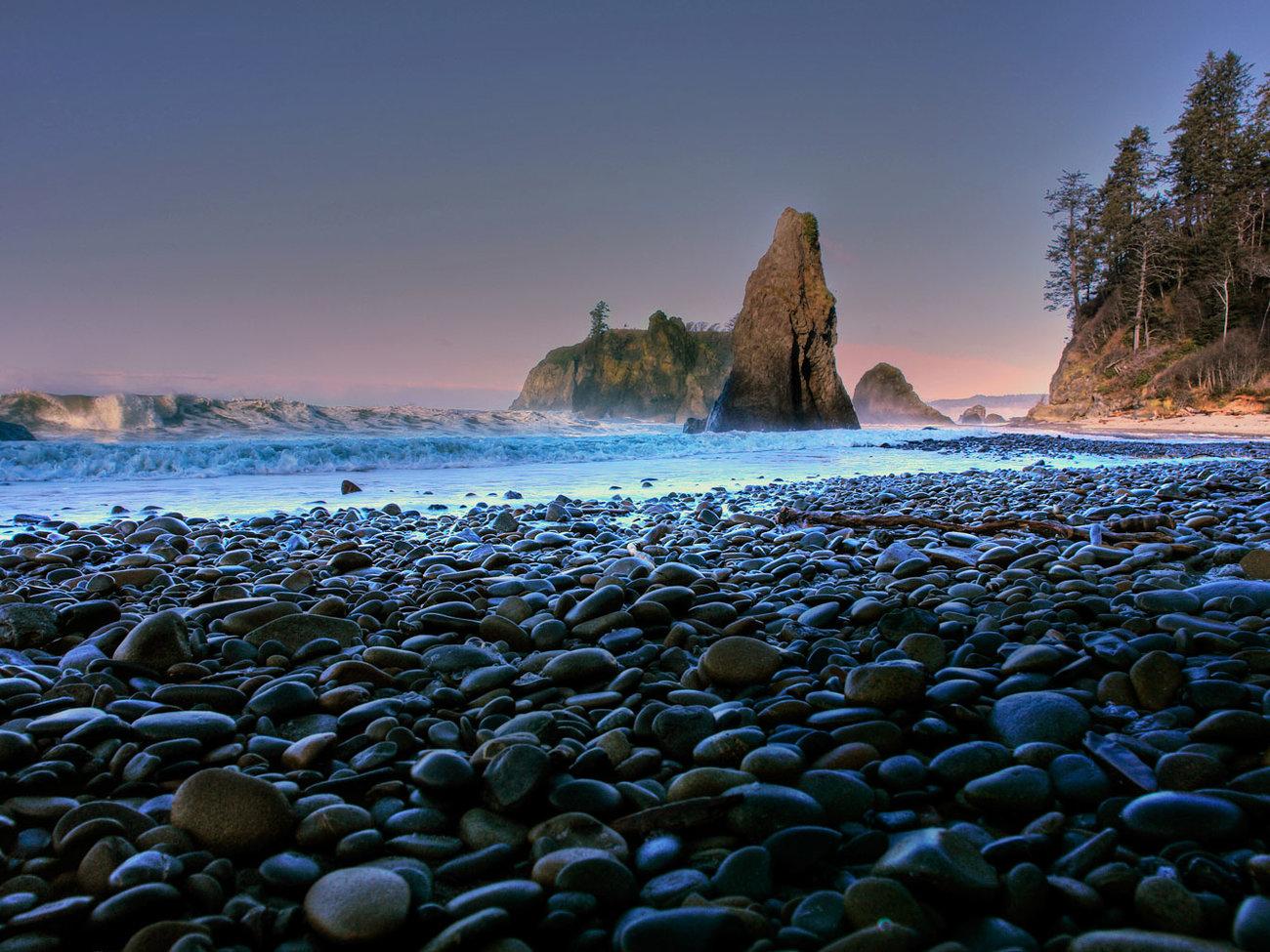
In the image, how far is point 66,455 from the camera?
10.7 m

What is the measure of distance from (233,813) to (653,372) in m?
68.4

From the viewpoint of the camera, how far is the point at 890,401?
212ft

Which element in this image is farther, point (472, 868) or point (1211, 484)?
point (1211, 484)

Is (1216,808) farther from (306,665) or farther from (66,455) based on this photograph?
(66,455)

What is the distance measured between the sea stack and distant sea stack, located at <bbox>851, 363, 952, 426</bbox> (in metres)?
31.7

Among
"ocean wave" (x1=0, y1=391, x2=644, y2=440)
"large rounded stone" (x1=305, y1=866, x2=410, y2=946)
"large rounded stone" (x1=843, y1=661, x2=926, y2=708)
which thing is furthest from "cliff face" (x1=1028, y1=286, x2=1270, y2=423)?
"large rounded stone" (x1=305, y1=866, x2=410, y2=946)

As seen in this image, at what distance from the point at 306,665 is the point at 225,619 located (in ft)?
1.70

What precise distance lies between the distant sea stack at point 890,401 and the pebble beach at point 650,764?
63420mm

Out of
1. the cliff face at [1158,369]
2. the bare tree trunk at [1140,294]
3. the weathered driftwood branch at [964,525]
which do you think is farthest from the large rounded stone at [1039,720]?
the bare tree trunk at [1140,294]

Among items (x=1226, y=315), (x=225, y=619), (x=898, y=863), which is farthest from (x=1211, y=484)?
(x=1226, y=315)

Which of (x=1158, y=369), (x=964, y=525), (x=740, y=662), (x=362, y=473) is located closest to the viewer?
(x=740, y=662)

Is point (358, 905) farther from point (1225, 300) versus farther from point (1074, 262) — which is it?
point (1074, 262)

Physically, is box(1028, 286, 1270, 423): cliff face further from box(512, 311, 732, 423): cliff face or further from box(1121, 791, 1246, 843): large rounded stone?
box(512, 311, 732, 423): cliff face

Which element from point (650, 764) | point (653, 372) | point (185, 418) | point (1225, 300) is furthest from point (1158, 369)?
point (653, 372)
